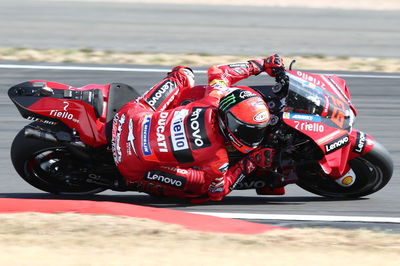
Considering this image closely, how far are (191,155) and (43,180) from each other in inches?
62.8

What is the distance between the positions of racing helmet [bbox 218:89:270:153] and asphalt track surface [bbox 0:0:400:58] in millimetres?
6964

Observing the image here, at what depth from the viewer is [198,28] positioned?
15.2 m

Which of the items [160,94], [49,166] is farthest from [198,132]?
[49,166]

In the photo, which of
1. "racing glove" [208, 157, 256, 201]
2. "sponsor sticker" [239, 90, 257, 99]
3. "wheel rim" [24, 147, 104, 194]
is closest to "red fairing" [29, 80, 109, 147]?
"wheel rim" [24, 147, 104, 194]

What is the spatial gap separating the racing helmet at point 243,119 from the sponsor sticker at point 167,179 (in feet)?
1.91

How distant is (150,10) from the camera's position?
54.7 ft

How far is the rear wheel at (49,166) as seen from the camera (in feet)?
22.9

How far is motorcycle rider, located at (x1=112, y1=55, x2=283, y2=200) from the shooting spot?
253 inches

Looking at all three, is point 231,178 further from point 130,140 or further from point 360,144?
point 360,144

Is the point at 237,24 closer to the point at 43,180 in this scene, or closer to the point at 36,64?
the point at 36,64

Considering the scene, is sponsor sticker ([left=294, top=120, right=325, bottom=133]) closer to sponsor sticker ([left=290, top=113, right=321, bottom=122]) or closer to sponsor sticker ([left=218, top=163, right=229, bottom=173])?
sponsor sticker ([left=290, top=113, right=321, bottom=122])

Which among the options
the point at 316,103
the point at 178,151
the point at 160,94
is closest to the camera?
the point at 316,103

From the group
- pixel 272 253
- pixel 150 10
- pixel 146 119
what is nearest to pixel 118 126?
pixel 146 119

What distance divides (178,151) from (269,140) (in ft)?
2.64
